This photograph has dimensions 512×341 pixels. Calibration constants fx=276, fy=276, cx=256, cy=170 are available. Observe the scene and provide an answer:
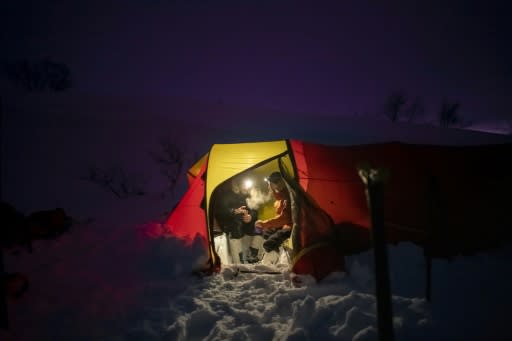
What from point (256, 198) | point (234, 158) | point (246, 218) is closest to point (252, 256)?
point (246, 218)

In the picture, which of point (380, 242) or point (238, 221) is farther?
point (238, 221)

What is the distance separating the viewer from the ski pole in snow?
201cm

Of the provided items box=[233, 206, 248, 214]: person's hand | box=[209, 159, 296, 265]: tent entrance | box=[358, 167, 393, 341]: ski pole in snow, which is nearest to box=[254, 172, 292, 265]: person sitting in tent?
box=[209, 159, 296, 265]: tent entrance

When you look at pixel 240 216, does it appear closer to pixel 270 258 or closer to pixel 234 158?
pixel 270 258

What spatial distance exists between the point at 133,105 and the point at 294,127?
57.8ft

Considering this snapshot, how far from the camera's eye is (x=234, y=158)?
17.6 ft

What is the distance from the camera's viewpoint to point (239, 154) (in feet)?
17.7

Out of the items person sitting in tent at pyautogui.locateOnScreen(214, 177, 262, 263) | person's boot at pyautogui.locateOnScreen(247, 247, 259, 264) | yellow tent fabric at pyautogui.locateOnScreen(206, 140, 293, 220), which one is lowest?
person's boot at pyautogui.locateOnScreen(247, 247, 259, 264)

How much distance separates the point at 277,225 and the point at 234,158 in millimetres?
1516

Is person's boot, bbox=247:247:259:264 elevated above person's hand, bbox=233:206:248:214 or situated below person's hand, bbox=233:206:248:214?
below

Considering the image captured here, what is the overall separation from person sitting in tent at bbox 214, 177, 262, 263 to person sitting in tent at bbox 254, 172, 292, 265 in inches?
15.2

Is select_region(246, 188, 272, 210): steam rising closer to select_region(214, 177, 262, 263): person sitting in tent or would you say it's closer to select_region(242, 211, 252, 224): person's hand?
select_region(214, 177, 262, 263): person sitting in tent

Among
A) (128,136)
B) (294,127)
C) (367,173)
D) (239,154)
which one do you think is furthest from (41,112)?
(367,173)

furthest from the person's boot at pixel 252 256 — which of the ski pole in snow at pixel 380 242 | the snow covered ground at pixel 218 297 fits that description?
the ski pole in snow at pixel 380 242
